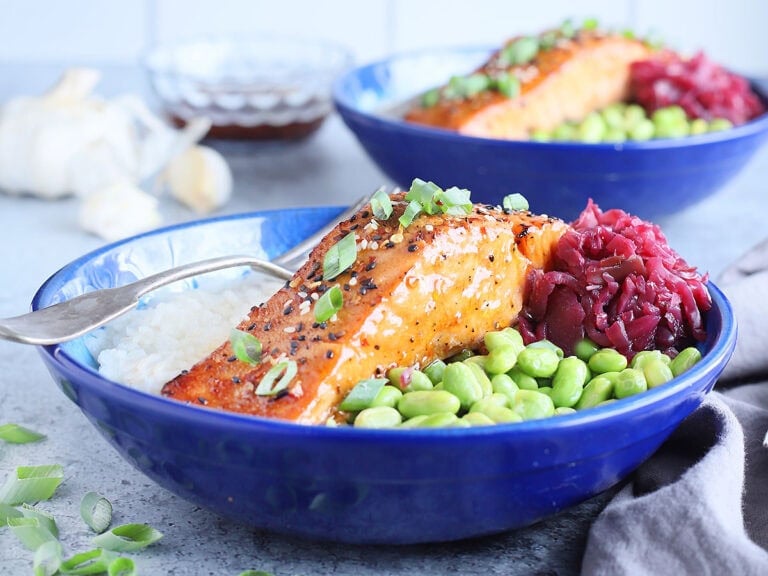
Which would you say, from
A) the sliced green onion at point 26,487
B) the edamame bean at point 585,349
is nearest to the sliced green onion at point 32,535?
the sliced green onion at point 26,487

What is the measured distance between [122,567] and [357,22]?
19.5ft

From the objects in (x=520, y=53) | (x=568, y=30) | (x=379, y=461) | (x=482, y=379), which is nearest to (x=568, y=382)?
(x=482, y=379)

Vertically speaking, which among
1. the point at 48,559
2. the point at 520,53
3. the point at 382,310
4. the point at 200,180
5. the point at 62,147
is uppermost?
the point at 382,310

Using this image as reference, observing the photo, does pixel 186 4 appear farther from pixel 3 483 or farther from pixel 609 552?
pixel 609 552

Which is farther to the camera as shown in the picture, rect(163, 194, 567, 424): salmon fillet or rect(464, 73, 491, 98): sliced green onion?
rect(464, 73, 491, 98): sliced green onion

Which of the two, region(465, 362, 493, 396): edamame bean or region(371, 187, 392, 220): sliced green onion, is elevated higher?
region(371, 187, 392, 220): sliced green onion

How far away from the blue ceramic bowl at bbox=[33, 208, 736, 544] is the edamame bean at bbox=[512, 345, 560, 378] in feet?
0.82

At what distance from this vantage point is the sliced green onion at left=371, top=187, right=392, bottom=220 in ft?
7.93

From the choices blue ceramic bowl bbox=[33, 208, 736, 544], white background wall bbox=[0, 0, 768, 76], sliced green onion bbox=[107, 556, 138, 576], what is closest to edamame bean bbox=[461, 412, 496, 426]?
blue ceramic bowl bbox=[33, 208, 736, 544]

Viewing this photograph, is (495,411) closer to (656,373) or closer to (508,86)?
(656,373)

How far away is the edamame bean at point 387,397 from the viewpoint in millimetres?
2082

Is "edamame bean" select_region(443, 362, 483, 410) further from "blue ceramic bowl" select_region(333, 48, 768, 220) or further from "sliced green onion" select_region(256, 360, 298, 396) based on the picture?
"blue ceramic bowl" select_region(333, 48, 768, 220)

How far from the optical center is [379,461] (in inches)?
72.4

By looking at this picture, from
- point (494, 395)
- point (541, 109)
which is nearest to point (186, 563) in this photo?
point (494, 395)
